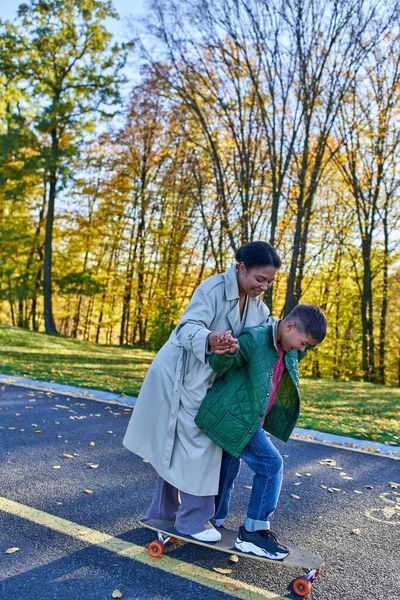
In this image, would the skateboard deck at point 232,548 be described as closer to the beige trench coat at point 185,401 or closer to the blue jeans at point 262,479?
the blue jeans at point 262,479

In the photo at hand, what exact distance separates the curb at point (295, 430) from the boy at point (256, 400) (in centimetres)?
379

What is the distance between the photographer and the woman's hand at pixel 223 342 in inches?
117

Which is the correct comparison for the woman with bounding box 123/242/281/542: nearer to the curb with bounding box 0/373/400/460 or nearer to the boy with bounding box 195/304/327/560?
the boy with bounding box 195/304/327/560

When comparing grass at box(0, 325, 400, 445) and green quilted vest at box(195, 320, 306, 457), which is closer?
green quilted vest at box(195, 320, 306, 457)

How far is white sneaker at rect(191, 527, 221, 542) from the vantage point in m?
3.31

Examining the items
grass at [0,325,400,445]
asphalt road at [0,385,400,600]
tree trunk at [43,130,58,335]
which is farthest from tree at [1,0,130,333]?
asphalt road at [0,385,400,600]

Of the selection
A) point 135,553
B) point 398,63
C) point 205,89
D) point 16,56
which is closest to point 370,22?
point 205,89

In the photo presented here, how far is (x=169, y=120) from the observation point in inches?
976

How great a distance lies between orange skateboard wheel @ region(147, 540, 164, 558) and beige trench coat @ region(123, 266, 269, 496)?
40 cm

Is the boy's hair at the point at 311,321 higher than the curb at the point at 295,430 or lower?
higher

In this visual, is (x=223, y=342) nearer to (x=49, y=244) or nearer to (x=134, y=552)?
(x=134, y=552)

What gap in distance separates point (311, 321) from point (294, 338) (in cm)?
15

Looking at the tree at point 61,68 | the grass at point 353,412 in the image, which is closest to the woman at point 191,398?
the grass at point 353,412

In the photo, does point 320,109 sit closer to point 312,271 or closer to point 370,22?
point 370,22
